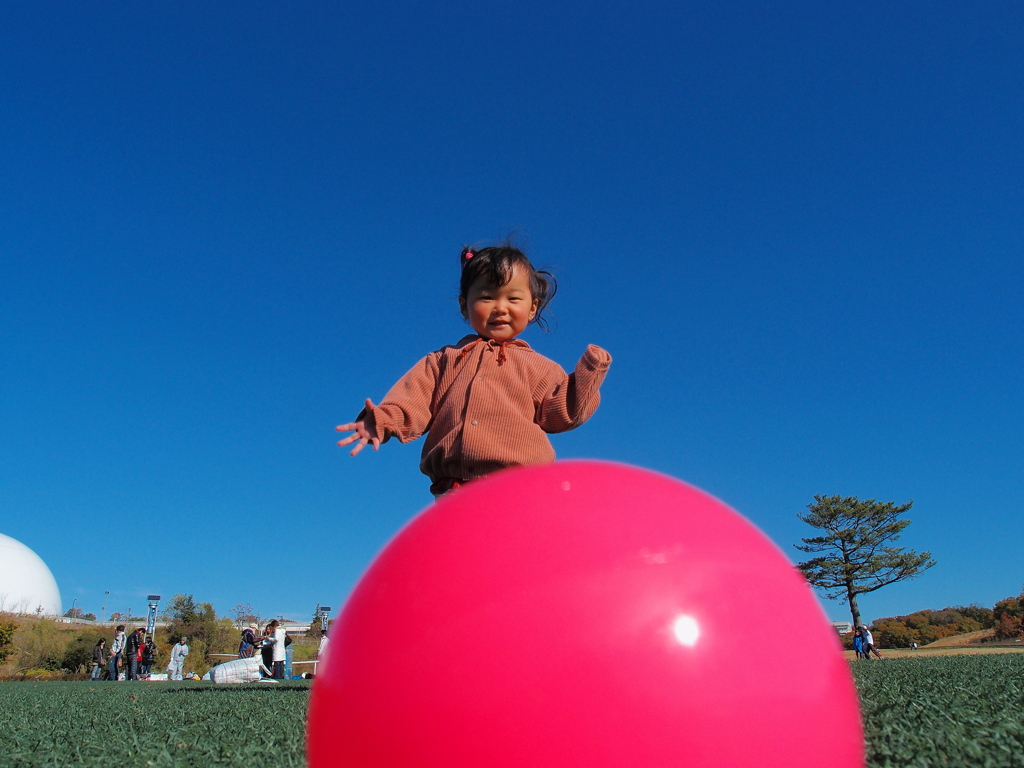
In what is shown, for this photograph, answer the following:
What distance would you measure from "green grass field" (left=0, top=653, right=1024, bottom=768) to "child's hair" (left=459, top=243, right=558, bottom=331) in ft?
7.67

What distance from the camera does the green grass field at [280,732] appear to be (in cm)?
232

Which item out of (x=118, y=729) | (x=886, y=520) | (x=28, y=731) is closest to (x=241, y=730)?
(x=118, y=729)

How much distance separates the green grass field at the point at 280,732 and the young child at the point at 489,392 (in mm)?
1382

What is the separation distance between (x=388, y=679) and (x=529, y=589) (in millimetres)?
324

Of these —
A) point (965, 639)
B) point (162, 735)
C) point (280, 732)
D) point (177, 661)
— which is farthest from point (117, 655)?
point (965, 639)

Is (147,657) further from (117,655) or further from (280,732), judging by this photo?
(280,732)

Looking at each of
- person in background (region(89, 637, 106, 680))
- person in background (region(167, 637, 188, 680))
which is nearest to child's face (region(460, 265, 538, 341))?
person in background (region(167, 637, 188, 680))

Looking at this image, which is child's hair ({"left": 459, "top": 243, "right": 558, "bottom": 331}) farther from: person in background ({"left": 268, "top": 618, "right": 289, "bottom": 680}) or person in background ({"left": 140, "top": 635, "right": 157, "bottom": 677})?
person in background ({"left": 140, "top": 635, "right": 157, "bottom": 677})

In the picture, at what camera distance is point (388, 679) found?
1.29 metres

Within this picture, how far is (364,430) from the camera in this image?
3035 millimetres

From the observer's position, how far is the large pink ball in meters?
1.18

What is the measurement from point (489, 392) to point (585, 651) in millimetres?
2073

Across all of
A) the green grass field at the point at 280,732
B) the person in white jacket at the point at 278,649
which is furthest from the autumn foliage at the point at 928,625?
the green grass field at the point at 280,732

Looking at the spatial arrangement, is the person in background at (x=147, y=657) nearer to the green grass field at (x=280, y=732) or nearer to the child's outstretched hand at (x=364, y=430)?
the green grass field at (x=280, y=732)
